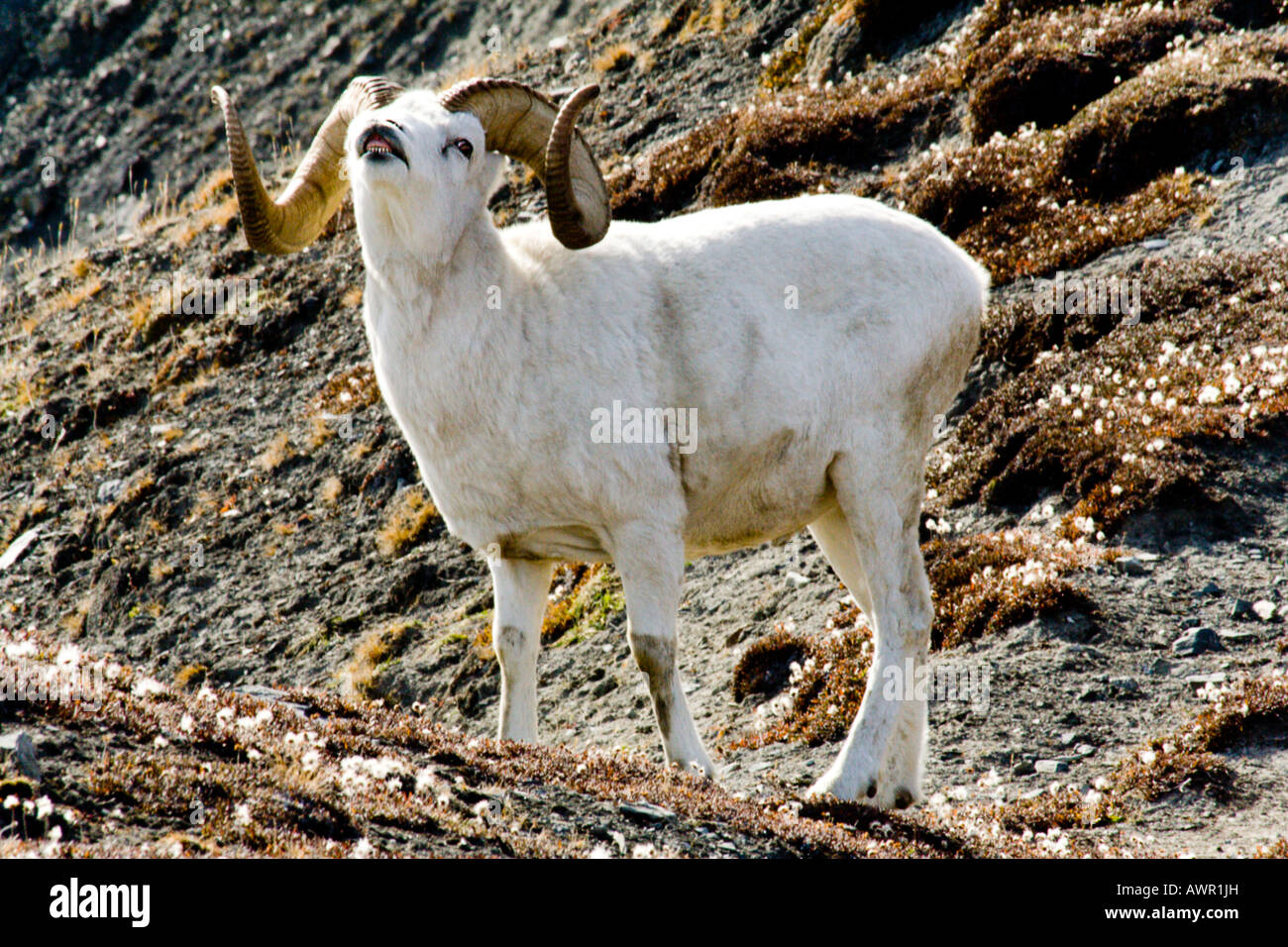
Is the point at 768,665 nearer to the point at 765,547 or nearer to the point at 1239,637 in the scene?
the point at 765,547

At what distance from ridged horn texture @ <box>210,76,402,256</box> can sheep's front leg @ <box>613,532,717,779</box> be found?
2983mm

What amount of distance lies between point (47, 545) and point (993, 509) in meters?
13.4

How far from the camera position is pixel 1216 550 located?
1050cm

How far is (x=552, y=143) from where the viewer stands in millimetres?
7758

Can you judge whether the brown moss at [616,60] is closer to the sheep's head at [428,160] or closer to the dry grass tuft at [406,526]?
the dry grass tuft at [406,526]

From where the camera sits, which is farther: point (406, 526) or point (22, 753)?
point (406, 526)

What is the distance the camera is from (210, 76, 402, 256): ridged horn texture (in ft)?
26.5

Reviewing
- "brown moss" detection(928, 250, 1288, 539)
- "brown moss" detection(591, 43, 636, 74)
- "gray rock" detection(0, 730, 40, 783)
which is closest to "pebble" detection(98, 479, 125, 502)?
"brown moss" detection(591, 43, 636, 74)

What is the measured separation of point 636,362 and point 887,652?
2.46 metres

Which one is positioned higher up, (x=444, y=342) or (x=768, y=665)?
(x=444, y=342)

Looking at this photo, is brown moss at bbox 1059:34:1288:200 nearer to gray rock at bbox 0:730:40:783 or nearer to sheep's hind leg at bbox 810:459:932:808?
sheep's hind leg at bbox 810:459:932:808

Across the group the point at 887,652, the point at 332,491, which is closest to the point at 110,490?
the point at 332,491

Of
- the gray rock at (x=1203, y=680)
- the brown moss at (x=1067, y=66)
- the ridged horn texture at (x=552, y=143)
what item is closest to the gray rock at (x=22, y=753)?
the ridged horn texture at (x=552, y=143)

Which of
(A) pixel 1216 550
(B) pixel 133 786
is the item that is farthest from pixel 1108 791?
(B) pixel 133 786
